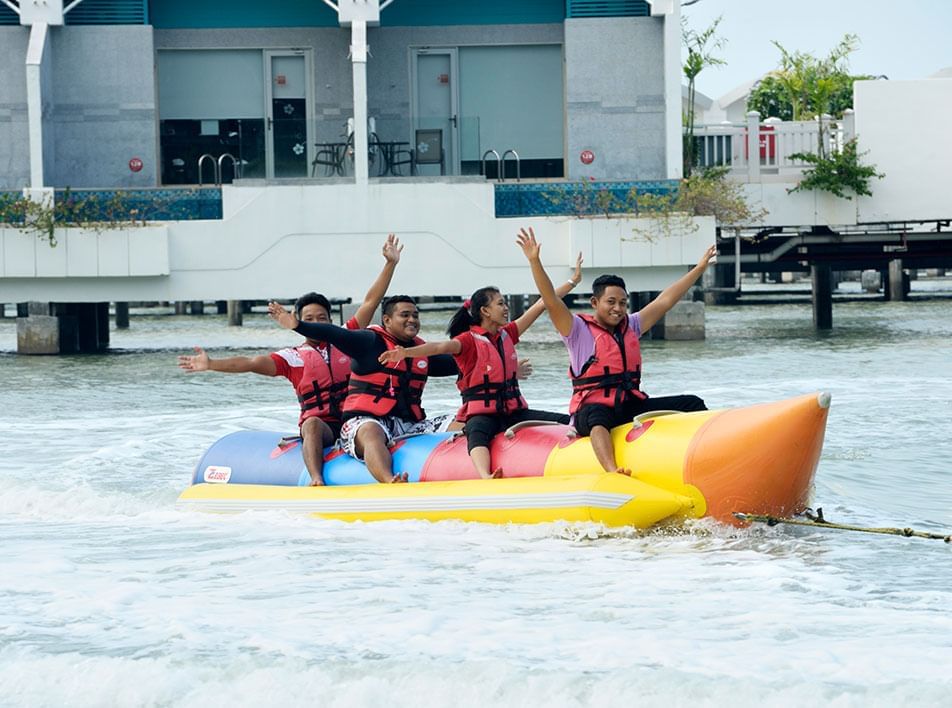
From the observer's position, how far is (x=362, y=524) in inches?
272

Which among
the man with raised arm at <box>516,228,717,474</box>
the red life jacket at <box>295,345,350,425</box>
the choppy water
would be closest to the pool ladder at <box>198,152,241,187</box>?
the choppy water

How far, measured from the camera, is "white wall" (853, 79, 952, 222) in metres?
18.2

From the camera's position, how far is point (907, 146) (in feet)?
59.9

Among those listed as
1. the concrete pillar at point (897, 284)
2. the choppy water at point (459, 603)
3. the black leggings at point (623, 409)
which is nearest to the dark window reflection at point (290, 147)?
the choppy water at point (459, 603)

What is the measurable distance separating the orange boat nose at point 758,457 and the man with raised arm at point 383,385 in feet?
4.83

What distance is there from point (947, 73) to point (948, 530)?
34.9 metres

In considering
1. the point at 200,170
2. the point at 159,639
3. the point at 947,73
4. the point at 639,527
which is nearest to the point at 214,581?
the point at 159,639

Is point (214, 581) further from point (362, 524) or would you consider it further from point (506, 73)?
point (506, 73)

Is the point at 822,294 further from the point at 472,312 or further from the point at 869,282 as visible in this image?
the point at 869,282

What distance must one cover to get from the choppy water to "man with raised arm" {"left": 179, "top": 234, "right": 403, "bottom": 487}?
0.49 metres

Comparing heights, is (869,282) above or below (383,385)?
below

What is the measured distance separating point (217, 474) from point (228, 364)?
35.9 inches

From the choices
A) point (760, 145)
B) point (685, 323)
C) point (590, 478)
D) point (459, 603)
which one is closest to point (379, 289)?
point (590, 478)

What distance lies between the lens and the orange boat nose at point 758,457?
6.17 m
